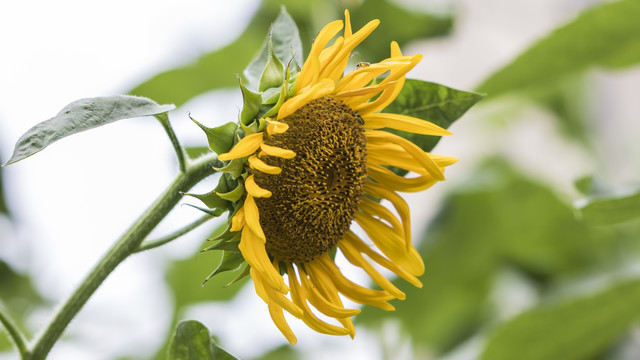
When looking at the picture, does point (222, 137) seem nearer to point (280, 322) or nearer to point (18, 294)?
point (280, 322)

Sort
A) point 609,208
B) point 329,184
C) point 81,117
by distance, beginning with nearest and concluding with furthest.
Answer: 1. point 81,117
2. point 329,184
3. point 609,208

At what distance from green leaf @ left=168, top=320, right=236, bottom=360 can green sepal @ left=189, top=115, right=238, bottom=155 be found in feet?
0.48

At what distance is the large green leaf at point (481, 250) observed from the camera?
1180 mm

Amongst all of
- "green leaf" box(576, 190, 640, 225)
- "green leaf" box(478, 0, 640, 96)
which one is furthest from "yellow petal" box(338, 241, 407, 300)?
"green leaf" box(478, 0, 640, 96)

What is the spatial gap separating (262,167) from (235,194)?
0.04m

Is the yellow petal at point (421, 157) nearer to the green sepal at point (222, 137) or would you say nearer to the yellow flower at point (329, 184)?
the yellow flower at point (329, 184)

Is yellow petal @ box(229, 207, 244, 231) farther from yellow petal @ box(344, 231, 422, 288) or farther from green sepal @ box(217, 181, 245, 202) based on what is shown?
yellow petal @ box(344, 231, 422, 288)

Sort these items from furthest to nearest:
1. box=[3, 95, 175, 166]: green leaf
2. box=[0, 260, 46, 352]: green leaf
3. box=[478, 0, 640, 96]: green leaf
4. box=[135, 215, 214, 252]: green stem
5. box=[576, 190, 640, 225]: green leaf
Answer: box=[0, 260, 46, 352]: green leaf, box=[478, 0, 640, 96]: green leaf, box=[576, 190, 640, 225]: green leaf, box=[135, 215, 214, 252]: green stem, box=[3, 95, 175, 166]: green leaf

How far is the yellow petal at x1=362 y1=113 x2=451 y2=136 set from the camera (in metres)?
0.50

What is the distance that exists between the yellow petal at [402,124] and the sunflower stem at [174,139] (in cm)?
15

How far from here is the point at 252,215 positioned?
450mm

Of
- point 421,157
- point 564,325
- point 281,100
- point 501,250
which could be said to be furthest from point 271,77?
point 501,250

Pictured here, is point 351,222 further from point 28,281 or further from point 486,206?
point 28,281

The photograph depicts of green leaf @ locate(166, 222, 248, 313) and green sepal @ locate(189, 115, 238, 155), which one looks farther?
green leaf @ locate(166, 222, 248, 313)
